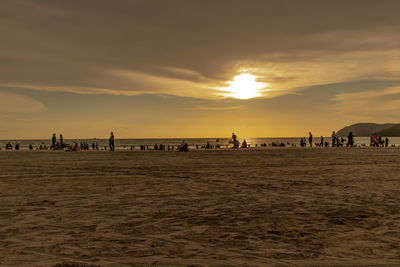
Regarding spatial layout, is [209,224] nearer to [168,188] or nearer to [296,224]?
[296,224]

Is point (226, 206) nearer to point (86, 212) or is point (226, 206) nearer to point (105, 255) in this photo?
point (86, 212)

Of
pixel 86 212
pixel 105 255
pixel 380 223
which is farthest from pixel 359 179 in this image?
pixel 105 255

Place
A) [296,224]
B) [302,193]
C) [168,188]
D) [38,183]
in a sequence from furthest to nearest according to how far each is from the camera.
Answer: [38,183] → [168,188] → [302,193] → [296,224]

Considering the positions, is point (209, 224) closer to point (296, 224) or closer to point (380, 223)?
point (296, 224)

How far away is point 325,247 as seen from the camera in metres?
4.54

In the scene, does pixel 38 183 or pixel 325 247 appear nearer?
pixel 325 247

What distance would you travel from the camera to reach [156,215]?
6480 millimetres

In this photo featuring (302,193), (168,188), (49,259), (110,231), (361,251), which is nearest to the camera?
(49,259)

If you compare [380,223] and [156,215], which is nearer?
[380,223]

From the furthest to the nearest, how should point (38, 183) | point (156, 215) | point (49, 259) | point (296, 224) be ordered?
point (38, 183), point (156, 215), point (296, 224), point (49, 259)

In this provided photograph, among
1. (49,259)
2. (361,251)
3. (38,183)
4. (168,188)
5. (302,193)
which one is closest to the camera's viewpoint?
(49,259)

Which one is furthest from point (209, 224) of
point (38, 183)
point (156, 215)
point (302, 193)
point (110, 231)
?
point (38, 183)

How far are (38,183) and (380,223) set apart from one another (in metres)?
10.4

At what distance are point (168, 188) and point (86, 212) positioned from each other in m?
3.62
